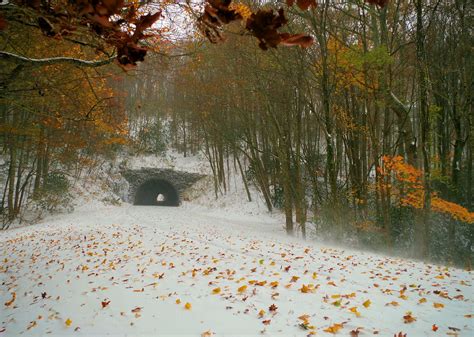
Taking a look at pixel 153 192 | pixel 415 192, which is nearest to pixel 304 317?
pixel 415 192

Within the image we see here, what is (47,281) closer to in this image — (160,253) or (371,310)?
(160,253)

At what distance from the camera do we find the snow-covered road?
10.6 feet

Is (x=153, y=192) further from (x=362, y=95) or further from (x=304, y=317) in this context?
(x=304, y=317)

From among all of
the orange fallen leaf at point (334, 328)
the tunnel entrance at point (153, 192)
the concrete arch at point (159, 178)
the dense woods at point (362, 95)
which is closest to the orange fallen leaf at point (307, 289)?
the orange fallen leaf at point (334, 328)

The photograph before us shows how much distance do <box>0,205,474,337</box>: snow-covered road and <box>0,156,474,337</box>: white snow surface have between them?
0.05 feet

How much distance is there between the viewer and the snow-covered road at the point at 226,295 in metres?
3.23

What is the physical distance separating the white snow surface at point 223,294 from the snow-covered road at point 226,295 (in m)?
0.02

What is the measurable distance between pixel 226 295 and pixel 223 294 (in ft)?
0.19

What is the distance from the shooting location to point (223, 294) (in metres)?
4.09

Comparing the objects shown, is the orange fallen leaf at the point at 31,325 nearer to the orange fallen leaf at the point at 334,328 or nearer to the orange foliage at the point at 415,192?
the orange fallen leaf at the point at 334,328

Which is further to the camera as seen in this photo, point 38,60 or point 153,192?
point 153,192

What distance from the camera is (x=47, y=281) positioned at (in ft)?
17.3

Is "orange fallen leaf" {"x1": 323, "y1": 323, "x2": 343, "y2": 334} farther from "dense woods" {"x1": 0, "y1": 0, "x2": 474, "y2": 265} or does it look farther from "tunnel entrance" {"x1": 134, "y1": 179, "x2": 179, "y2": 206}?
"tunnel entrance" {"x1": 134, "y1": 179, "x2": 179, "y2": 206}

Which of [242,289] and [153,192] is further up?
[153,192]
